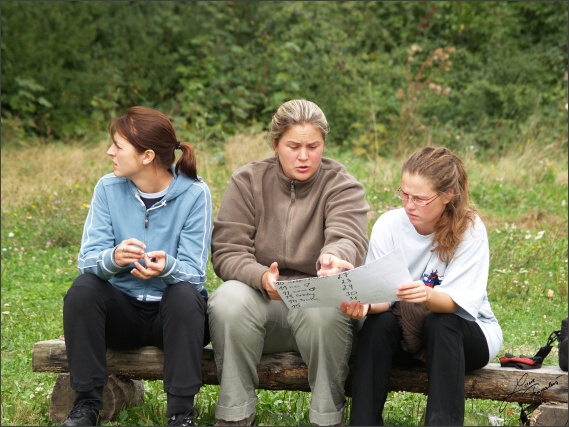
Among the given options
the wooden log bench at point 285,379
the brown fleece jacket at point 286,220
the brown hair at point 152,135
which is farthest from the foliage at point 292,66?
the wooden log bench at point 285,379

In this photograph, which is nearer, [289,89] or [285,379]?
[285,379]

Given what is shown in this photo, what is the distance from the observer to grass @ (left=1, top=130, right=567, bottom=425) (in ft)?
13.0

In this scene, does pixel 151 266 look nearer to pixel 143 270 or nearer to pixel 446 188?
pixel 143 270

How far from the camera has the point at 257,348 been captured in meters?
3.49

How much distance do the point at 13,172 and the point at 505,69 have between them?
688 centimetres

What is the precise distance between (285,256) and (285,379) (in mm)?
505

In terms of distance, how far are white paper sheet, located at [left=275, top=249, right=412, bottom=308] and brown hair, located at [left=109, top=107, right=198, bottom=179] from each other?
78 centimetres

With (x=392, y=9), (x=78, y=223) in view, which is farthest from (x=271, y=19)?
(x=78, y=223)

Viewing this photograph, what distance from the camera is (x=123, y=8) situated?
13391 millimetres

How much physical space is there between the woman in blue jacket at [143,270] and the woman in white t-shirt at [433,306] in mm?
650

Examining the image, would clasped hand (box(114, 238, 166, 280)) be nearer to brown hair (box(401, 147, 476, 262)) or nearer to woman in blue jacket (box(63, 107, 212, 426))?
woman in blue jacket (box(63, 107, 212, 426))

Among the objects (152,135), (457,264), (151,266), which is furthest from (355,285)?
(152,135)

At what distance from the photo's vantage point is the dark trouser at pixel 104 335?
3.38 m

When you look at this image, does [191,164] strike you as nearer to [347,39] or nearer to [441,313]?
[441,313]
